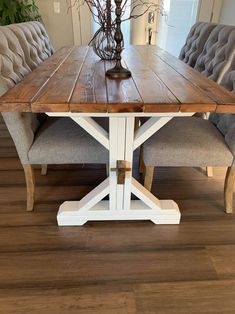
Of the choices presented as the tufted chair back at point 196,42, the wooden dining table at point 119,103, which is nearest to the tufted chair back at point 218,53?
the tufted chair back at point 196,42

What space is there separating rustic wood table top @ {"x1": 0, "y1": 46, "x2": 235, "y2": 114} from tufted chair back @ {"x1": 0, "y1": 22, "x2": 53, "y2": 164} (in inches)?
3.8

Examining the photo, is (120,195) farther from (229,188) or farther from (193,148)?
(229,188)

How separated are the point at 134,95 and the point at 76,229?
0.83 m

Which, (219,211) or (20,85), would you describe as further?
(219,211)

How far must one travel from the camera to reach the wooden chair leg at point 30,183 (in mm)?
1346

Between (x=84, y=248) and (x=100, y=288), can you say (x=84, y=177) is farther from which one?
(x=100, y=288)

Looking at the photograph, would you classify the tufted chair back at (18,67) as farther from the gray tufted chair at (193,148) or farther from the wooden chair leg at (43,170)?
the gray tufted chair at (193,148)

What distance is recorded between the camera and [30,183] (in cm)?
140

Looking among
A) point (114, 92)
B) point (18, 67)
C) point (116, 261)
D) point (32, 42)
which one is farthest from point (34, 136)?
point (32, 42)

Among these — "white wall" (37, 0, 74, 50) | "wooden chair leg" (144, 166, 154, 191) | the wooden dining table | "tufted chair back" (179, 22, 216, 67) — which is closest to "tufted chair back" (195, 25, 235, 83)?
"tufted chair back" (179, 22, 216, 67)

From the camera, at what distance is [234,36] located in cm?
151

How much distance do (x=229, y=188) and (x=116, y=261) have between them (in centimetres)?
76

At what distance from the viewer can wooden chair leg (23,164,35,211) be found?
1346 millimetres

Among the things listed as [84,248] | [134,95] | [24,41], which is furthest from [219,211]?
[24,41]
